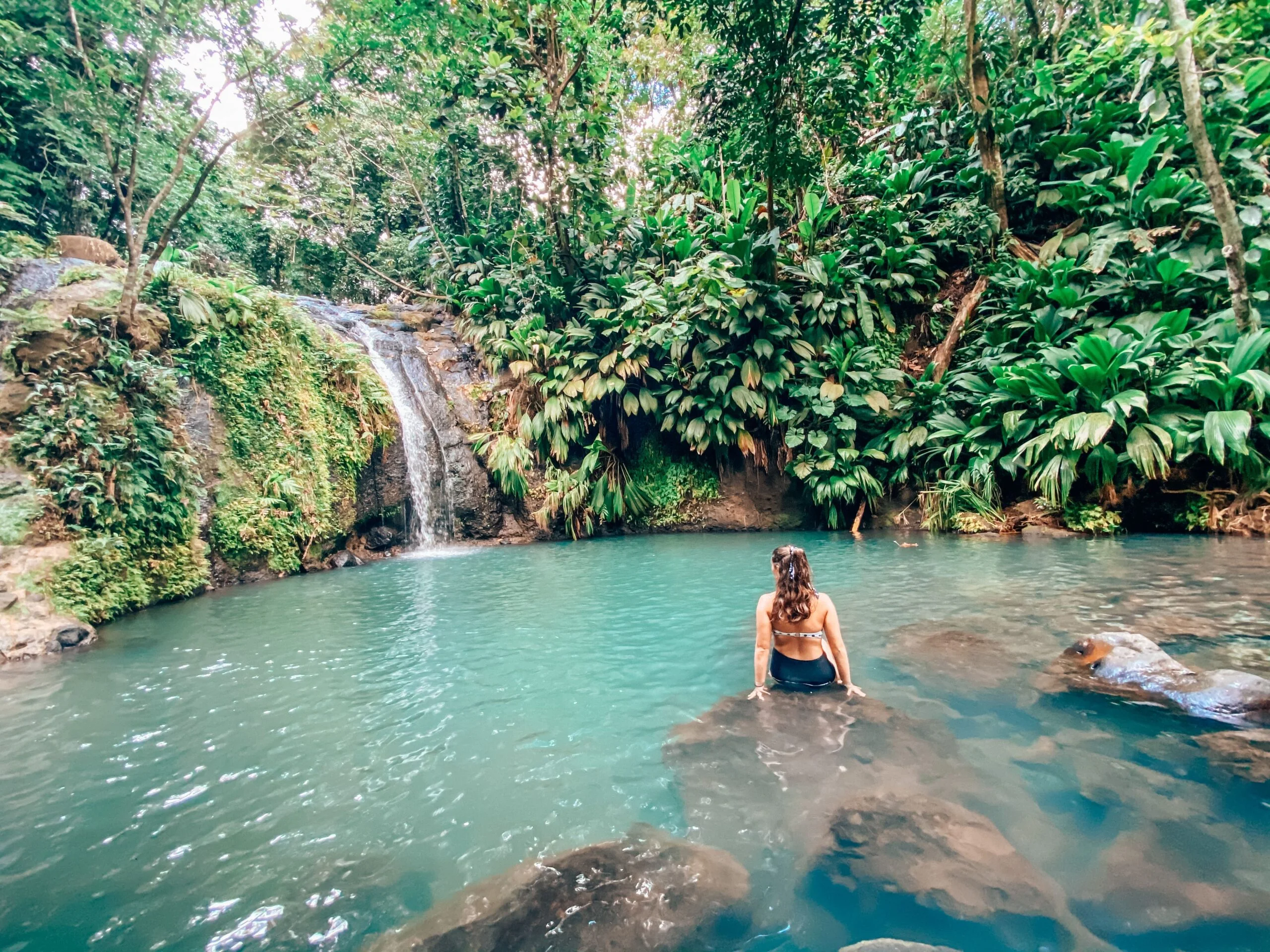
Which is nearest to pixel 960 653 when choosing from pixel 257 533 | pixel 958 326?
pixel 958 326

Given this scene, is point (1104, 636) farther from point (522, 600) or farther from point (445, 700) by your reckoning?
point (522, 600)

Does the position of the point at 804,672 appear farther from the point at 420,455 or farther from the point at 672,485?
the point at 420,455

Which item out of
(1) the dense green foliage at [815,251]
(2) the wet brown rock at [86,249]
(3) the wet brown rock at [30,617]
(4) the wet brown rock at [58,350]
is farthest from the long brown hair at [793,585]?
(2) the wet brown rock at [86,249]

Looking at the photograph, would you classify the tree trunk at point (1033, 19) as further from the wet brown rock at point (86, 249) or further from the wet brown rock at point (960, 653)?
the wet brown rock at point (86, 249)

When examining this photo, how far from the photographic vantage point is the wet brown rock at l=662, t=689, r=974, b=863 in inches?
90.3

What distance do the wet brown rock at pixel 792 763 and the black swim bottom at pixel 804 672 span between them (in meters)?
0.11

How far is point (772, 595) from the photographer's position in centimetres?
344

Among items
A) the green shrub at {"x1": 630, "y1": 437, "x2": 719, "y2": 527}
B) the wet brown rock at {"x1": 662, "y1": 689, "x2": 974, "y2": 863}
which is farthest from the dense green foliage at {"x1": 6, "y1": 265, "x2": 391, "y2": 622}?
the wet brown rock at {"x1": 662, "y1": 689, "x2": 974, "y2": 863}

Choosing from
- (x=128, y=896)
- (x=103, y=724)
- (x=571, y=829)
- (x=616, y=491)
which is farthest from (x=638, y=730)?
(x=616, y=491)

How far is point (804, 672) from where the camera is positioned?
3428mm

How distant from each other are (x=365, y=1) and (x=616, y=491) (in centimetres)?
796

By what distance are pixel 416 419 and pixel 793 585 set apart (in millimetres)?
8870

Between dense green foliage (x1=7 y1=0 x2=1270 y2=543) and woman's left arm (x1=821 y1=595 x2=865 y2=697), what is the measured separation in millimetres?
5733

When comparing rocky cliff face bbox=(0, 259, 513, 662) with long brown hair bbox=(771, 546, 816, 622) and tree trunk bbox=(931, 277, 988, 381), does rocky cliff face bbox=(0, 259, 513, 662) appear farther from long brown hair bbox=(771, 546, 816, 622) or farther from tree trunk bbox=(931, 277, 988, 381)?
tree trunk bbox=(931, 277, 988, 381)
